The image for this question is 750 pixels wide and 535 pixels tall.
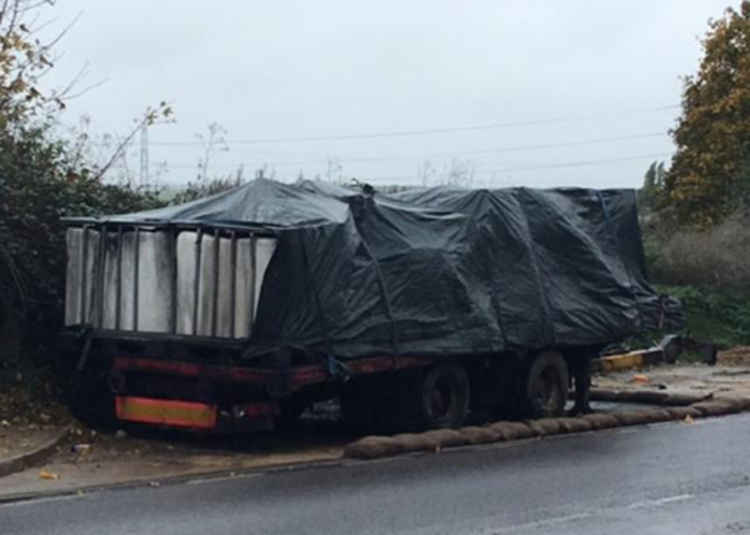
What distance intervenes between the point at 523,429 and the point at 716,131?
94.4 ft

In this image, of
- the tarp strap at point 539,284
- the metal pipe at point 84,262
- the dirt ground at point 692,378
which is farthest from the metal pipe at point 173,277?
the dirt ground at point 692,378

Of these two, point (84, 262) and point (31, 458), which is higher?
point (84, 262)

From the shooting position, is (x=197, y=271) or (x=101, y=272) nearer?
(x=197, y=271)

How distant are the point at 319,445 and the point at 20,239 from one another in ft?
13.6

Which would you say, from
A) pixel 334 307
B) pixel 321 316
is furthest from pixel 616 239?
pixel 321 316

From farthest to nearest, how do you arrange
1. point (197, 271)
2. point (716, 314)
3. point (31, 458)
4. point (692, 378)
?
1. point (716, 314)
2. point (692, 378)
3. point (197, 271)
4. point (31, 458)

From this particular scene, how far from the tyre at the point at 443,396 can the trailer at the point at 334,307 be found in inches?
0.7

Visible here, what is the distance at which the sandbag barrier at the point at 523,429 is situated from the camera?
13.2m

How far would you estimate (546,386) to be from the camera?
55.3 feet

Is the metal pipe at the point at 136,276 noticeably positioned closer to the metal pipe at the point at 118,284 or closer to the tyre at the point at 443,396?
the metal pipe at the point at 118,284

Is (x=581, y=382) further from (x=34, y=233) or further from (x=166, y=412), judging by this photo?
(x=34, y=233)

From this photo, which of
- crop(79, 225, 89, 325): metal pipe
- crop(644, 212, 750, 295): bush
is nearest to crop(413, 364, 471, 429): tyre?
crop(79, 225, 89, 325): metal pipe

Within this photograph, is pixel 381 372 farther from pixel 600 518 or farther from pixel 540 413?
pixel 600 518

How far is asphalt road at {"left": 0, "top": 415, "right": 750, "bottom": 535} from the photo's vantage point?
30.7 feet
